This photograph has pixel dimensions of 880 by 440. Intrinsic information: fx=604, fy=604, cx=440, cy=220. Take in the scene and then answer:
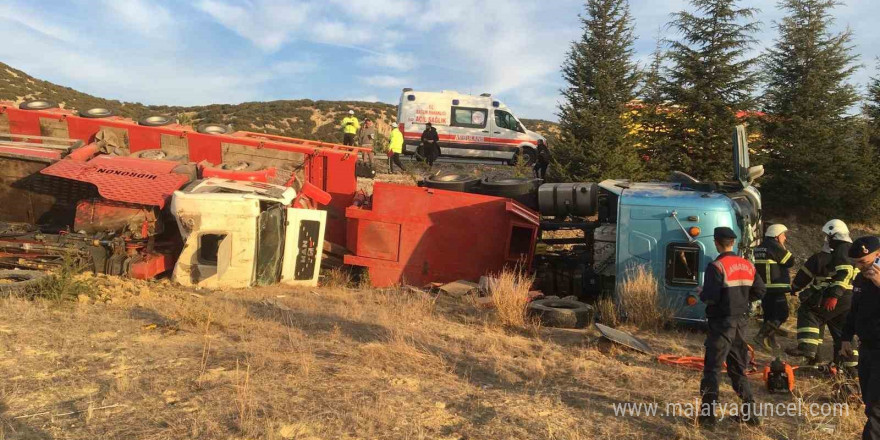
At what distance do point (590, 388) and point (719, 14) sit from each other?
14288 millimetres

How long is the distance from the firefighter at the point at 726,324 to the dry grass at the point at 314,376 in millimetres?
220

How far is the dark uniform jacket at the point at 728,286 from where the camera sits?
4.20 meters

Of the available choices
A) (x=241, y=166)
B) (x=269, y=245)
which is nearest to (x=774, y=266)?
(x=269, y=245)

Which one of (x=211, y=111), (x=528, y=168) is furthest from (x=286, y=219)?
(x=211, y=111)

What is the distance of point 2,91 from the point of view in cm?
3081

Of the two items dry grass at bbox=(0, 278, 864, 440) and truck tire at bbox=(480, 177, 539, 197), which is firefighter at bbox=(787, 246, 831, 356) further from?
truck tire at bbox=(480, 177, 539, 197)

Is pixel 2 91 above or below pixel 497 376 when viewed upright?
above

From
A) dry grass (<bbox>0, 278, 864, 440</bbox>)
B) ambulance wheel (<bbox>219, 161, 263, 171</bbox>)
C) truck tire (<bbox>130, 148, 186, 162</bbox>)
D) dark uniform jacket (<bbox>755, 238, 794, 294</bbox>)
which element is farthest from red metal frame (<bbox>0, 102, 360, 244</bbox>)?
dark uniform jacket (<bbox>755, 238, 794, 294</bbox>)

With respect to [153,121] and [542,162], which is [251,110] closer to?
[542,162]

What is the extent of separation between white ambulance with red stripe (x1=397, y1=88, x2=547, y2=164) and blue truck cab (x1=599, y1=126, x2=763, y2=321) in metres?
12.0

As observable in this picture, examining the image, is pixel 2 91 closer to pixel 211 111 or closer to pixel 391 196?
pixel 211 111

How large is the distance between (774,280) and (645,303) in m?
1.41

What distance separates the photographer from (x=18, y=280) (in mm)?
7004

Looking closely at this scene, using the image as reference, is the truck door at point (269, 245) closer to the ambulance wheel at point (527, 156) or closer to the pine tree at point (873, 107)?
the ambulance wheel at point (527, 156)
